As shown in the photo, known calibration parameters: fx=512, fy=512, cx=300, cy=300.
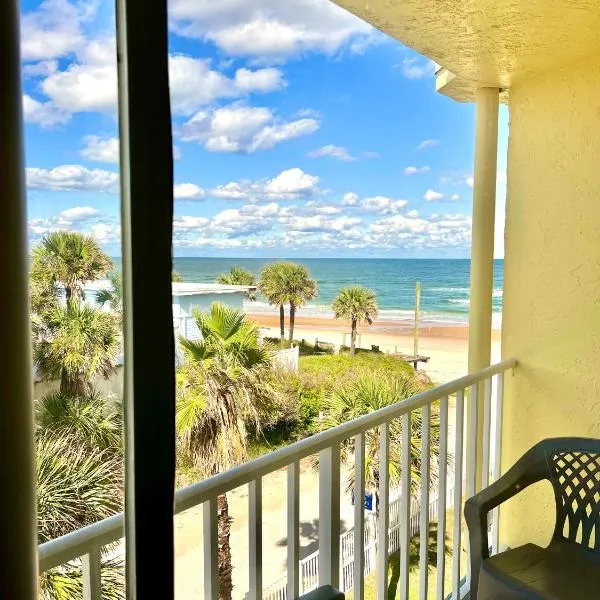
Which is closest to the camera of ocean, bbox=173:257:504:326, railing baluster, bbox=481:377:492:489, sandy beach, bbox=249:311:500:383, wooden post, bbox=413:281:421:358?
railing baluster, bbox=481:377:492:489

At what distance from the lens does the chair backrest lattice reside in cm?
168

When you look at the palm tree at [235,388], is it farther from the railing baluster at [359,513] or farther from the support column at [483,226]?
the railing baluster at [359,513]

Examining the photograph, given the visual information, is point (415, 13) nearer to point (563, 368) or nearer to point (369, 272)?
point (563, 368)

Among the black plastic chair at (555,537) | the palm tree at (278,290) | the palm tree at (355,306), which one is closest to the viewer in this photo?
the black plastic chair at (555,537)

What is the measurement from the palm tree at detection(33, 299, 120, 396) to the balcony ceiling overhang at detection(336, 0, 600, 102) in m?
1.45

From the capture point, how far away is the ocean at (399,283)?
701 cm

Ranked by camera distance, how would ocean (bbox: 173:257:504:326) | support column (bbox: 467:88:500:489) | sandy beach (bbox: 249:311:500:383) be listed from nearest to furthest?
support column (bbox: 467:88:500:489)
ocean (bbox: 173:257:504:326)
sandy beach (bbox: 249:311:500:383)

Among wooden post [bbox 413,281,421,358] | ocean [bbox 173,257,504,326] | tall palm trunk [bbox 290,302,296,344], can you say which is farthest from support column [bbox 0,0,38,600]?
wooden post [bbox 413,281,421,358]

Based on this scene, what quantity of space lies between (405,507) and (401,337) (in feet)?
30.2

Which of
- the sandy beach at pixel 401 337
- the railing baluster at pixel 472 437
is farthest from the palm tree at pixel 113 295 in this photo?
the sandy beach at pixel 401 337

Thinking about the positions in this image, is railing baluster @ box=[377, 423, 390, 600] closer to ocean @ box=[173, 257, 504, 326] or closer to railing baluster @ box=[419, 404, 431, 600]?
railing baluster @ box=[419, 404, 431, 600]

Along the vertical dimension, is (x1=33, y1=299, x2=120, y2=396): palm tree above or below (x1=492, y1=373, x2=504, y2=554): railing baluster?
Result: above

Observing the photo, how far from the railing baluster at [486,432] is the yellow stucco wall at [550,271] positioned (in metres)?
0.16

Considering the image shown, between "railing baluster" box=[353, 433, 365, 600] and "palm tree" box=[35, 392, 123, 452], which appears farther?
"railing baluster" box=[353, 433, 365, 600]
